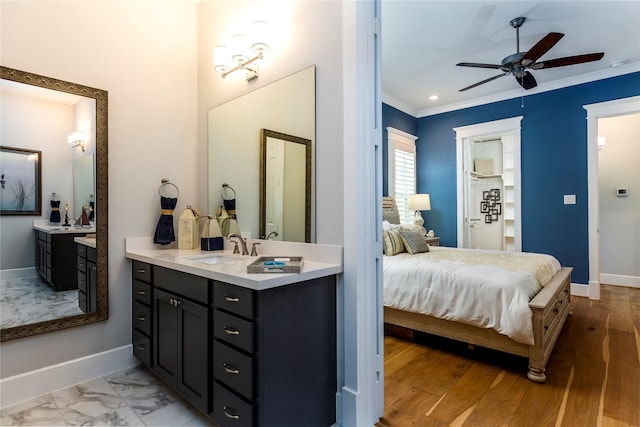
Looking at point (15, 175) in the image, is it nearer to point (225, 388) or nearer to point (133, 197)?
point (133, 197)

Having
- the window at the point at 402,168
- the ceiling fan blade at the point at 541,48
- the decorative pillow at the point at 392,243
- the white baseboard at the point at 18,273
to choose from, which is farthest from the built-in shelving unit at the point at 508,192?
the white baseboard at the point at 18,273

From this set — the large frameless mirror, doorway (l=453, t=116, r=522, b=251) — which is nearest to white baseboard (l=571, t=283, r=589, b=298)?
doorway (l=453, t=116, r=522, b=251)

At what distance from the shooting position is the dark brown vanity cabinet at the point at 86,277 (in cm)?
216

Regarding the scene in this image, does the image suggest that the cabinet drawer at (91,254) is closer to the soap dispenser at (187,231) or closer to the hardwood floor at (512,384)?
the soap dispenser at (187,231)

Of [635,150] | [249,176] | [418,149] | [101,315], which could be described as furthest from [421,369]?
[635,150]

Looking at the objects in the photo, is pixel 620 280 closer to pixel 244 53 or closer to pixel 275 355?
pixel 275 355

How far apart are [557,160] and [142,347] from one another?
17.3ft

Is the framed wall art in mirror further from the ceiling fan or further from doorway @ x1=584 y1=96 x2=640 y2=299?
doorway @ x1=584 y1=96 x2=640 y2=299

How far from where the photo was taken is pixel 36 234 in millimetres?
1983

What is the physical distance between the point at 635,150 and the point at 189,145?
6220 mm

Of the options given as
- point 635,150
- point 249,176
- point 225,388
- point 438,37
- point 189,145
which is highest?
point 438,37

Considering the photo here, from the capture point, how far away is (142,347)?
7.17 feet

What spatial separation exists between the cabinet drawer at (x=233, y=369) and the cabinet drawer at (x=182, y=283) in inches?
10.0

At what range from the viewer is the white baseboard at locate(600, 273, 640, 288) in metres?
4.86
